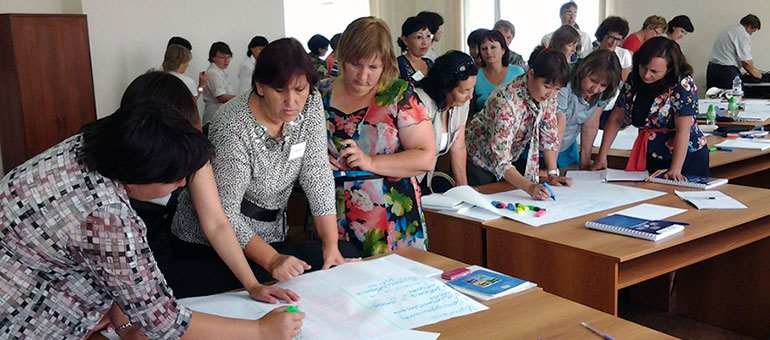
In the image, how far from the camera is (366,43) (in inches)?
77.6

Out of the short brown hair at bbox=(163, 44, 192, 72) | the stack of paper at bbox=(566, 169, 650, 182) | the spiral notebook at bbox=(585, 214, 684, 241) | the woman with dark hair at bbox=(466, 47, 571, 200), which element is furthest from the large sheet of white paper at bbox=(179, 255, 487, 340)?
the short brown hair at bbox=(163, 44, 192, 72)

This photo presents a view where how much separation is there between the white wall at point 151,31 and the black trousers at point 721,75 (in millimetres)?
5504

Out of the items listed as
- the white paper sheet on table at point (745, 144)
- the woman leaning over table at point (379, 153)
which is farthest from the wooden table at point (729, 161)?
the woman leaning over table at point (379, 153)

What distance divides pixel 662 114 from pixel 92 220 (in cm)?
274

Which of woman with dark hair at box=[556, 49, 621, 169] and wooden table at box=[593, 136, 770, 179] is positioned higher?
woman with dark hair at box=[556, 49, 621, 169]

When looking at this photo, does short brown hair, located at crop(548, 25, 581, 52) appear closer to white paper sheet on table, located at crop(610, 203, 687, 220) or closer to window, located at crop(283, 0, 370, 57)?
white paper sheet on table, located at crop(610, 203, 687, 220)

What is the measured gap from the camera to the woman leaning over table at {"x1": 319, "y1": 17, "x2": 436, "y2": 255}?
82.0 inches

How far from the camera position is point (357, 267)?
1742 mm

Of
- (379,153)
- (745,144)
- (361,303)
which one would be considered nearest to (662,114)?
(745,144)

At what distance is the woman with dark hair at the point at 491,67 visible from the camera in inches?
166

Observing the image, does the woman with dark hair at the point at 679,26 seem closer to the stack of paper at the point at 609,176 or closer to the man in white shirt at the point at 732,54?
the man in white shirt at the point at 732,54

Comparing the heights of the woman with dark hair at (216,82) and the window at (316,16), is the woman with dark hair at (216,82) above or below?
below

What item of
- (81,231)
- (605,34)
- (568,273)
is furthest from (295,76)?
(605,34)

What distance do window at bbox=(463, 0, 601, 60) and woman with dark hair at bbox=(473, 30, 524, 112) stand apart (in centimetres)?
470
